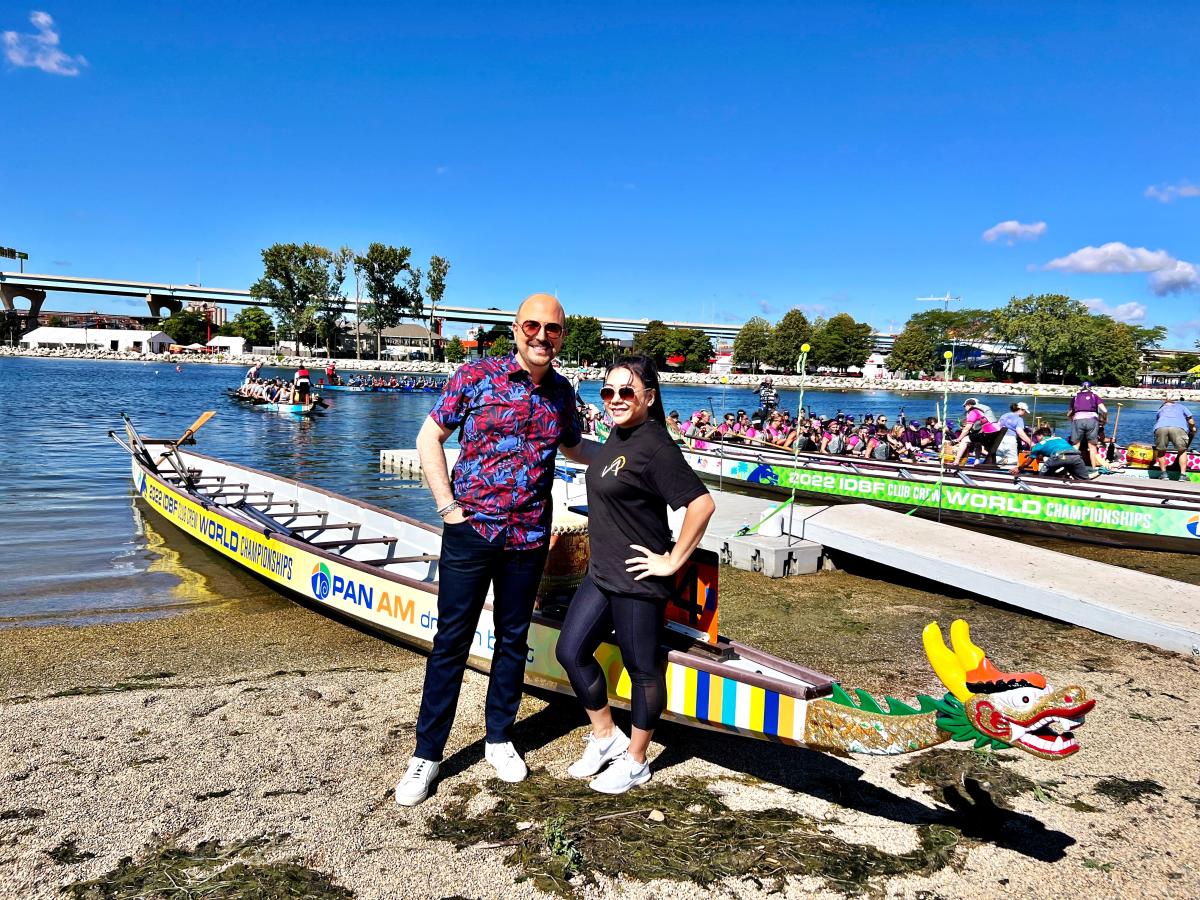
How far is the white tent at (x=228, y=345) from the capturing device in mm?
131500

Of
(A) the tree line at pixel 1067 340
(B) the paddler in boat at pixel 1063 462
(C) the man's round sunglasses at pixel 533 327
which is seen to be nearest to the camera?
(C) the man's round sunglasses at pixel 533 327

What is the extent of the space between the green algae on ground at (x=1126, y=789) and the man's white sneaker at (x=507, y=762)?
9.68ft

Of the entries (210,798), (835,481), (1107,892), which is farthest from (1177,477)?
(210,798)

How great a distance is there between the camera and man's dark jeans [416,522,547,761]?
136 inches

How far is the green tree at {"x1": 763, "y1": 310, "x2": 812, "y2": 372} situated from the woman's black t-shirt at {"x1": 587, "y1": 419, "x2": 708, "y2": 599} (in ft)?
419

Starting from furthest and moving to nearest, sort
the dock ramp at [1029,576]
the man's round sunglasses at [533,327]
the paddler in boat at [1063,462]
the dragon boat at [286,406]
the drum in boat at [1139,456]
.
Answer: the dragon boat at [286,406], the drum in boat at [1139,456], the paddler in boat at [1063,462], the dock ramp at [1029,576], the man's round sunglasses at [533,327]

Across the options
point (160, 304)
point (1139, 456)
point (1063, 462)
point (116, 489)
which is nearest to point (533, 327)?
point (1063, 462)

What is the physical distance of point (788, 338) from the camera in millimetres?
129375

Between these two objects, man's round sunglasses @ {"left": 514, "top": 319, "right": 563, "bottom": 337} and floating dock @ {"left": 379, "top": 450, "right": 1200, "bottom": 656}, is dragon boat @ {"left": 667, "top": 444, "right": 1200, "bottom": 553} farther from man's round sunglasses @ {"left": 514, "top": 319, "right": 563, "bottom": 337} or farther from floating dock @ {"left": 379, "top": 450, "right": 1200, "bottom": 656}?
man's round sunglasses @ {"left": 514, "top": 319, "right": 563, "bottom": 337}

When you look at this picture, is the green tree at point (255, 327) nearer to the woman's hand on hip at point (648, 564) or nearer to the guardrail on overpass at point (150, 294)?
the guardrail on overpass at point (150, 294)

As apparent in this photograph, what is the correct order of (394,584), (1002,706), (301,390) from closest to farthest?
(1002,706) < (394,584) < (301,390)

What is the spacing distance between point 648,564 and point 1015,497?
10.8 meters

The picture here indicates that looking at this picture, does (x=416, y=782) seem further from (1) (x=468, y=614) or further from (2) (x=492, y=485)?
(2) (x=492, y=485)

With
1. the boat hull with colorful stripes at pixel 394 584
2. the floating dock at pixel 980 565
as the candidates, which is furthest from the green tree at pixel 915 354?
the boat hull with colorful stripes at pixel 394 584
